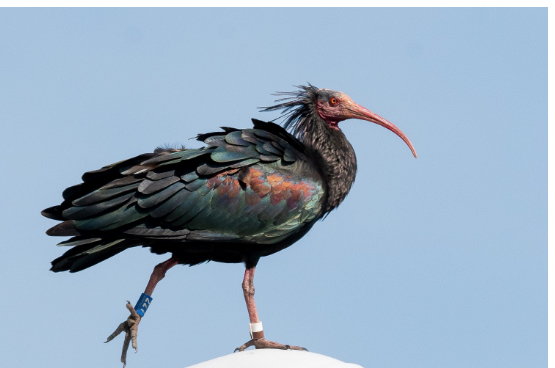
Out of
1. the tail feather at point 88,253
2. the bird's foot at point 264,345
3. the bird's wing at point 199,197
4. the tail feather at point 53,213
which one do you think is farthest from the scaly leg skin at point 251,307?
the tail feather at point 53,213

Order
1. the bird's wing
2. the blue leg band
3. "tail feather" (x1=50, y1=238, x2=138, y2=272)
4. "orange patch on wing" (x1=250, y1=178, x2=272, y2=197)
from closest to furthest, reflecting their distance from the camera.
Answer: the bird's wing
"tail feather" (x1=50, y1=238, x2=138, y2=272)
"orange patch on wing" (x1=250, y1=178, x2=272, y2=197)
the blue leg band

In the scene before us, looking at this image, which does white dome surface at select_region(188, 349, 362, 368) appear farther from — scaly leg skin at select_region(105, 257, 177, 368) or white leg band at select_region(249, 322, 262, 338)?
scaly leg skin at select_region(105, 257, 177, 368)

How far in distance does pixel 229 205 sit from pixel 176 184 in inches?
24.6

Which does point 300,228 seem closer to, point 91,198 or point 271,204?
point 271,204

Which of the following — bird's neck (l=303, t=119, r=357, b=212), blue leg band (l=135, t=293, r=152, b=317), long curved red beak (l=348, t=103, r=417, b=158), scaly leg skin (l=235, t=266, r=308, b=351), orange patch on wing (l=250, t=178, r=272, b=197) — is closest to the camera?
→ orange patch on wing (l=250, t=178, r=272, b=197)

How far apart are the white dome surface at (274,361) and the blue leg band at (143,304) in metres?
1.58

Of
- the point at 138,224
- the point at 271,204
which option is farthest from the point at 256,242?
the point at 138,224

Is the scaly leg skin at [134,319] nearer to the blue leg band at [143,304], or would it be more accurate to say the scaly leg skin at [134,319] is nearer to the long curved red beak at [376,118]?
the blue leg band at [143,304]

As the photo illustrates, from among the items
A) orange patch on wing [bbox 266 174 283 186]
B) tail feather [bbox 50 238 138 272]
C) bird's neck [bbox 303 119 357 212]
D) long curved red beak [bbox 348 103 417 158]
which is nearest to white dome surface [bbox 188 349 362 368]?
tail feather [bbox 50 238 138 272]

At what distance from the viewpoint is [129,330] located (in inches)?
460

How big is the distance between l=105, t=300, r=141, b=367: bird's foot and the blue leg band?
2.4 inches

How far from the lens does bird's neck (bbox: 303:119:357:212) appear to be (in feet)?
39.6

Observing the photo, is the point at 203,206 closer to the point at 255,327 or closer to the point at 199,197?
the point at 199,197

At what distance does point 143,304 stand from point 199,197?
1.53 meters
